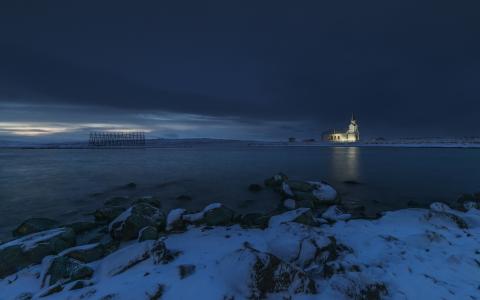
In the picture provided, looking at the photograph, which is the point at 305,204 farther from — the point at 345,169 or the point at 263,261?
the point at 345,169

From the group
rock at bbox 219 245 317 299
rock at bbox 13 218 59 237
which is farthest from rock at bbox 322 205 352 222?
rock at bbox 13 218 59 237

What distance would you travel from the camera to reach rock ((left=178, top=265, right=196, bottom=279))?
5.82m

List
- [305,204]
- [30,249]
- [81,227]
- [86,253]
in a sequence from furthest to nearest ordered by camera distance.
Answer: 1. [305,204]
2. [81,227]
3. [30,249]
4. [86,253]

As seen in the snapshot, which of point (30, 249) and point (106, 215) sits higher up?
point (30, 249)

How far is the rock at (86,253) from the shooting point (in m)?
7.47

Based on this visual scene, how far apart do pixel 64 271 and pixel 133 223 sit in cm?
347

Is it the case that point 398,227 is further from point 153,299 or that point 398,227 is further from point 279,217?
point 153,299

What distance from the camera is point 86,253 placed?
7660 millimetres

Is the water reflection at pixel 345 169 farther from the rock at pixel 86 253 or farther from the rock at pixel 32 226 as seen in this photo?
the rock at pixel 32 226

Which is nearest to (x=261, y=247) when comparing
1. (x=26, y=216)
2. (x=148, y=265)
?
(x=148, y=265)

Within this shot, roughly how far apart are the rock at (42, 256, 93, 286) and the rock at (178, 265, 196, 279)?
106 inches

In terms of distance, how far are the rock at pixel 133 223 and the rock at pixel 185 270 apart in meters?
4.76

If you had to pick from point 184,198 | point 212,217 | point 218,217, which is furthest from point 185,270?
point 184,198

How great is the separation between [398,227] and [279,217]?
4.79 metres
